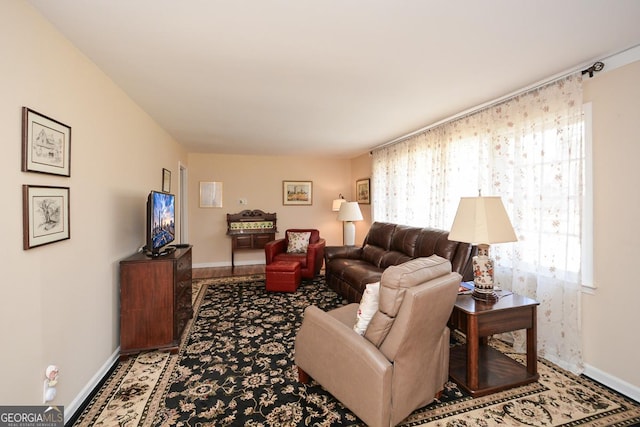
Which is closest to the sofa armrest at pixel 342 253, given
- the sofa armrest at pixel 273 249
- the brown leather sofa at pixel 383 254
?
the brown leather sofa at pixel 383 254

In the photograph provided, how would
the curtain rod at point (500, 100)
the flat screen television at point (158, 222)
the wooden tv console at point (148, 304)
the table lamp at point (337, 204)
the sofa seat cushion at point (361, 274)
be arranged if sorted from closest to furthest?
1. the curtain rod at point (500, 100)
2. the wooden tv console at point (148, 304)
3. the flat screen television at point (158, 222)
4. the sofa seat cushion at point (361, 274)
5. the table lamp at point (337, 204)

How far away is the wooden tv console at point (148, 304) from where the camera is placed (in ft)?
8.18

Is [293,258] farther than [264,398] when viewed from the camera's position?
Yes

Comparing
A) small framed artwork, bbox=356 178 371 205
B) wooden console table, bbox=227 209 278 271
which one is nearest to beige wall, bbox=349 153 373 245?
small framed artwork, bbox=356 178 371 205

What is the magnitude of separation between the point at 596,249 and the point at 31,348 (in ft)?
12.2

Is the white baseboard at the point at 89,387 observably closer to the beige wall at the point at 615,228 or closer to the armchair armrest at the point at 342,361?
the armchair armrest at the point at 342,361

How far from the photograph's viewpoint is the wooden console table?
19.4ft

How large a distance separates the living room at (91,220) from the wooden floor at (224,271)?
2.28 m

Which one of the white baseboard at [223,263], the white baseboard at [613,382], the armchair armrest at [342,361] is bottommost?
the white baseboard at [613,382]

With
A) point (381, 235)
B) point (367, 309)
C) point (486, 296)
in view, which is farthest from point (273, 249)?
point (486, 296)

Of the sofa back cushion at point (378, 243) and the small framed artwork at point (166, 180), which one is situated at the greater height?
the small framed artwork at point (166, 180)

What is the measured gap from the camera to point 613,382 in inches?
82.2

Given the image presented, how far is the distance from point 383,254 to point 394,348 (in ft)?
8.58

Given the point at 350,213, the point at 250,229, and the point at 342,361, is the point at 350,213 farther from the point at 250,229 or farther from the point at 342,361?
the point at 342,361
